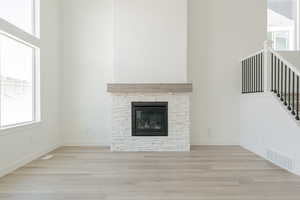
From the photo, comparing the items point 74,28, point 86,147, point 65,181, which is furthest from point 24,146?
point 74,28

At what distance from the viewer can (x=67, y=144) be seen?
555 centimetres

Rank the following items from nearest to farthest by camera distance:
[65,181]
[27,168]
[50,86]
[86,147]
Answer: [65,181], [27,168], [50,86], [86,147]

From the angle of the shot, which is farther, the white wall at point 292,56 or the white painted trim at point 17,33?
the white wall at point 292,56

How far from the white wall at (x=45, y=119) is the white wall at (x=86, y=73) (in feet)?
0.80

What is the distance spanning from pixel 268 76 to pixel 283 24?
271 centimetres

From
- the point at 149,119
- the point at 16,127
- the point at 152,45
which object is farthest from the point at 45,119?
the point at 152,45

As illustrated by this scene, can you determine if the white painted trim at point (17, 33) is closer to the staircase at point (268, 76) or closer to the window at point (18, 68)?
the window at point (18, 68)

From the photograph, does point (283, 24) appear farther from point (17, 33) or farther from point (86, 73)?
point (17, 33)

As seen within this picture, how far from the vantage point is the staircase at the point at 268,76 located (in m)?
3.98

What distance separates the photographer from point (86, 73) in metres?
5.54

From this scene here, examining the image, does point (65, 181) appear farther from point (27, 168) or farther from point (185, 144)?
point (185, 144)

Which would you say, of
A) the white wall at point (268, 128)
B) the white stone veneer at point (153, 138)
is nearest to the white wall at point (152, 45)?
the white stone veneer at point (153, 138)

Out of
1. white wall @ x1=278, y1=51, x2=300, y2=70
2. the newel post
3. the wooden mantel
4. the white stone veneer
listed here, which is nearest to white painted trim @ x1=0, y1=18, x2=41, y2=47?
the wooden mantel

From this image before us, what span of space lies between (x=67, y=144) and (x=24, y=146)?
166 centimetres
